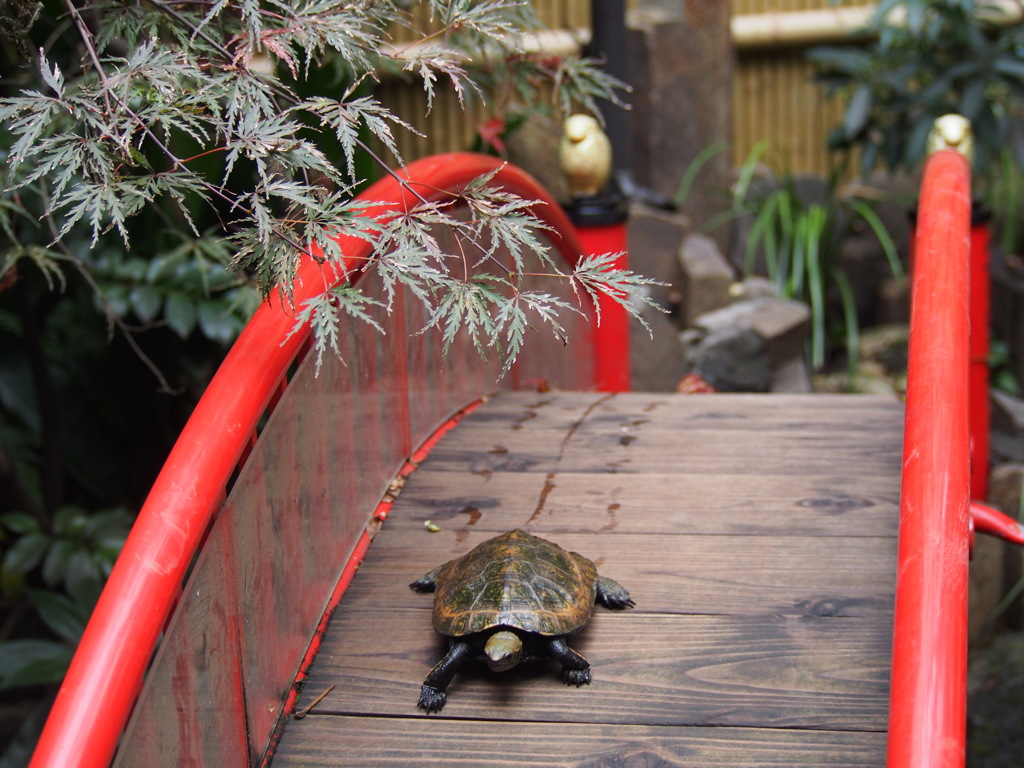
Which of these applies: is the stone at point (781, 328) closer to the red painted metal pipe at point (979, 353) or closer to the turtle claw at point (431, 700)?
the red painted metal pipe at point (979, 353)

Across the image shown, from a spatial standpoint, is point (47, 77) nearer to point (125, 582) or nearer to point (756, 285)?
point (125, 582)

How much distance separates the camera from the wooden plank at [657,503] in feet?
7.56

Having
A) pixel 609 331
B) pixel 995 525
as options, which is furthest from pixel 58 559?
pixel 995 525

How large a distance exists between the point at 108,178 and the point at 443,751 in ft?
3.76

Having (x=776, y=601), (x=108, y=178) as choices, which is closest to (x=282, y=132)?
(x=108, y=178)

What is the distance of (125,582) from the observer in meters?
1.44

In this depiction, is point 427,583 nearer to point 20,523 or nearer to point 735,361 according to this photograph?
point 20,523

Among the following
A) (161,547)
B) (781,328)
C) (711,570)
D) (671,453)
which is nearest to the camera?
(161,547)

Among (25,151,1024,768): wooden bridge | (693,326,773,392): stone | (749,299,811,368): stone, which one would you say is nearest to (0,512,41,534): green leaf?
(25,151,1024,768): wooden bridge

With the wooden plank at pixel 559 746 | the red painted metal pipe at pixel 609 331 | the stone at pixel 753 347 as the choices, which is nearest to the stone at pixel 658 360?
the stone at pixel 753 347

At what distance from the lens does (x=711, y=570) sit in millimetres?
2135

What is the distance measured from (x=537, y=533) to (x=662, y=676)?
54cm

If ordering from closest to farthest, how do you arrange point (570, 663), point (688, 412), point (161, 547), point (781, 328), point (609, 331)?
1. point (161, 547)
2. point (570, 663)
3. point (688, 412)
4. point (609, 331)
5. point (781, 328)

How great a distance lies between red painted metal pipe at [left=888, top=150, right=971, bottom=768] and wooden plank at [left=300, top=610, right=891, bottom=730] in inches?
13.8
